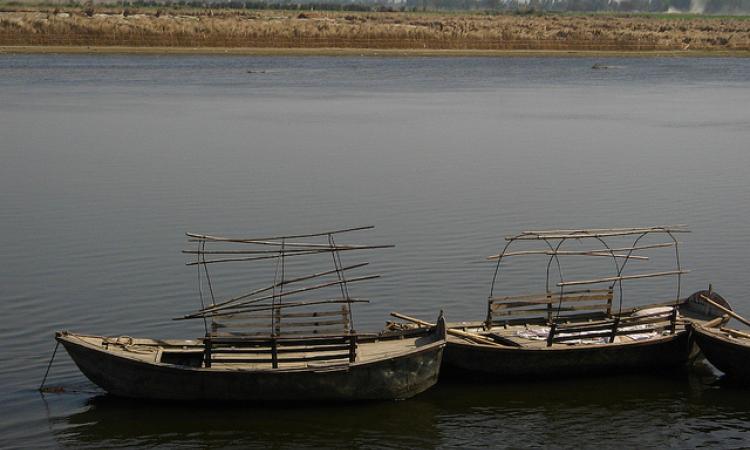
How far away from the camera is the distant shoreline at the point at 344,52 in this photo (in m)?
86.3

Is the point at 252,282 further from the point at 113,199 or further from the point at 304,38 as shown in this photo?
the point at 304,38

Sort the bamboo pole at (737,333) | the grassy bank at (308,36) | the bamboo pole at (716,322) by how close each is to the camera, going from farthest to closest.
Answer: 1. the grassy bank at (308,36)
2. the bamboo pole at (716,322)
3. the bamboo pole at (737,333)

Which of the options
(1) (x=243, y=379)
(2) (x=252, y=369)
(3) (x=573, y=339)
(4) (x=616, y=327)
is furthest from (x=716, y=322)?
(1) (x=243, y=379)

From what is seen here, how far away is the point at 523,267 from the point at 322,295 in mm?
4254

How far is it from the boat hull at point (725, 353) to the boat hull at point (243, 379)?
404 cm

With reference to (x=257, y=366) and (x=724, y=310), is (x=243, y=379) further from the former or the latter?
(x=724, y=310)

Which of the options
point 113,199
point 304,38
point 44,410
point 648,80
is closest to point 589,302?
point 44,410

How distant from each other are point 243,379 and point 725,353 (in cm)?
687

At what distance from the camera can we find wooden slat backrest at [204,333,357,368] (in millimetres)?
15527

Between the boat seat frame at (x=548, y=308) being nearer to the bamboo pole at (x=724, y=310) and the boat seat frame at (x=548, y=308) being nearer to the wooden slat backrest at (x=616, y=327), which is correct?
the wooden slat backrest at (x=616, y=327)

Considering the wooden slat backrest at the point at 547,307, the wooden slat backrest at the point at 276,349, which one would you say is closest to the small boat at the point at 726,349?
the wooden slat backrest at the point at 547,307

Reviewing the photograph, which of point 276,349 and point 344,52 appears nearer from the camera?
point 276,349

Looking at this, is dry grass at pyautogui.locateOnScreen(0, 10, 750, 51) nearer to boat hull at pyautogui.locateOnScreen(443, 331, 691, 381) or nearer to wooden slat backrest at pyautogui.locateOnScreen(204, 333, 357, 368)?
wooden slat backrest at pyautogui.locateOnScreen(204, 333, 357, 368)

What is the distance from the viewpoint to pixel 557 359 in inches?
651
